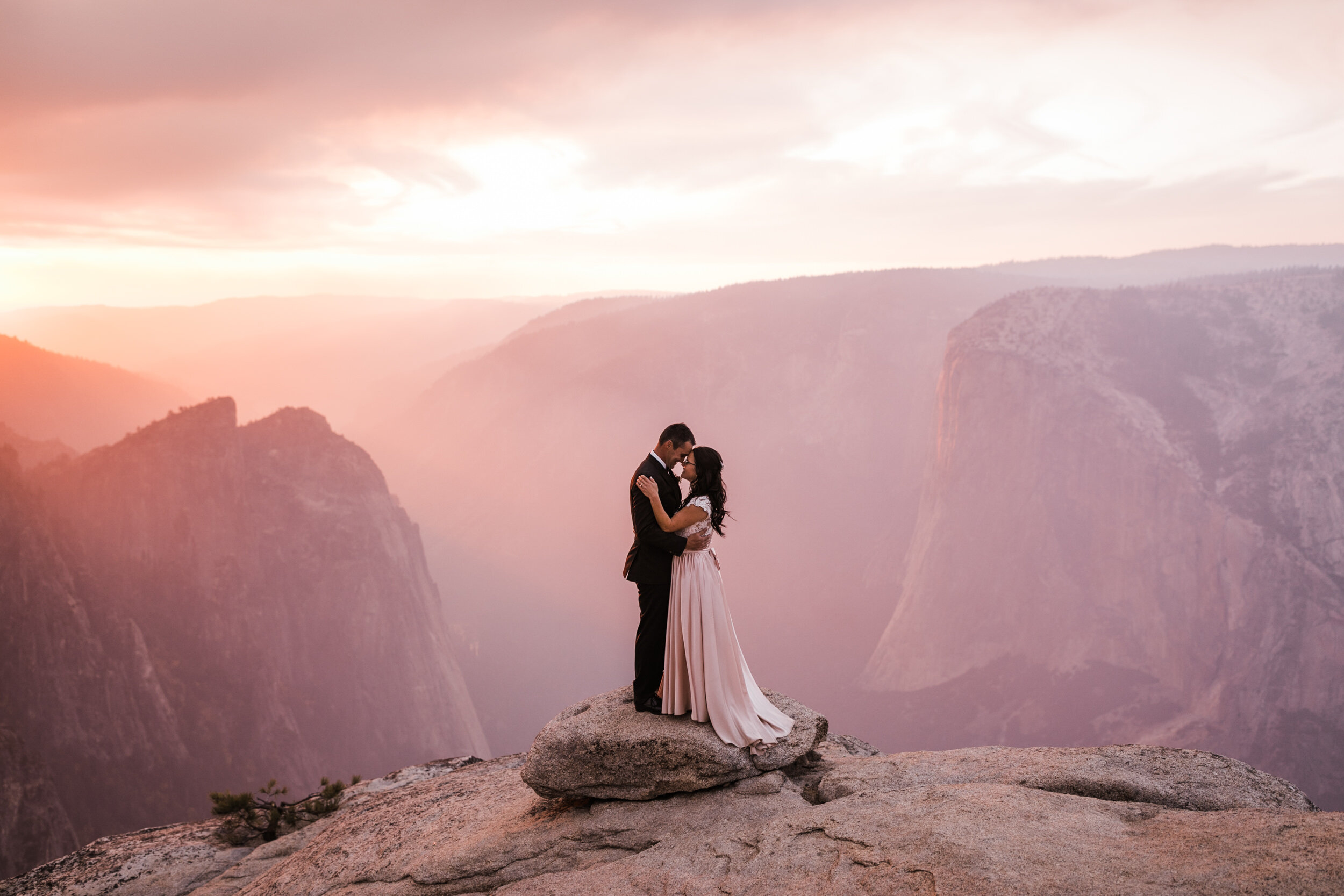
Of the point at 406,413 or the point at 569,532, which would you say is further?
the point at 406,413

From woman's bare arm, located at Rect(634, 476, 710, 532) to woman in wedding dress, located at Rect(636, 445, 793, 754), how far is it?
0.01 m

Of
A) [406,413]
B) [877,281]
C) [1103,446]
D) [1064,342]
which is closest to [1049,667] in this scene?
[1103,446]

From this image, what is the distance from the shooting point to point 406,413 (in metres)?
104

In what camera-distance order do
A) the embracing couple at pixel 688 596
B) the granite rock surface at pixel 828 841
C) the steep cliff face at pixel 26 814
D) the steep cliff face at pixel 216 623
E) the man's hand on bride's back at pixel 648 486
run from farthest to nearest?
the steep cliff face at pixel 216 623 < the steep cliff face at pixel 26 814 < the embracing couple at pixel 688 596 < the man's hand on bride's back at pixel 648 486 < the granite rock surface at pixel 828 841

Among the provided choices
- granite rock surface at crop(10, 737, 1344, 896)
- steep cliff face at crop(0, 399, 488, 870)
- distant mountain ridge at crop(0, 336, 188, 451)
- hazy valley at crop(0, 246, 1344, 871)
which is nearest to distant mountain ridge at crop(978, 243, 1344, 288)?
hazy valley at crop(0, 246, 1344, 871)

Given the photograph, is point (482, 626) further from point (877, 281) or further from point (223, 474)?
point (877, 281)

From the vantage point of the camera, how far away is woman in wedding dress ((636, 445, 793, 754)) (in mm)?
7227

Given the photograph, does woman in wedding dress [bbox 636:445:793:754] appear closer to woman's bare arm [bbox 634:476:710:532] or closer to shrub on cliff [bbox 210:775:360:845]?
woman's bare arm [bbox 634:476:710:532]

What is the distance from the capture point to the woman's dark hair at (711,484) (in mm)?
7113

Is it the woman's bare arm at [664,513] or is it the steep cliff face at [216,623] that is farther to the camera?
the steep cliff face at [216,623]

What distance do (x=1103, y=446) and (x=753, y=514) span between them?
32.7 meters

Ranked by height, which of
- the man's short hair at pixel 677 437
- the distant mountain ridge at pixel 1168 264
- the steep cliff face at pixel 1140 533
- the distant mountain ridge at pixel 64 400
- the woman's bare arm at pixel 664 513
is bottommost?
the steep cliff face at pixel 1140 533

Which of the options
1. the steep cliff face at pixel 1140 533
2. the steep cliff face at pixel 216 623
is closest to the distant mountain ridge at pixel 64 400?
the steep cliff face at pixel 216 623

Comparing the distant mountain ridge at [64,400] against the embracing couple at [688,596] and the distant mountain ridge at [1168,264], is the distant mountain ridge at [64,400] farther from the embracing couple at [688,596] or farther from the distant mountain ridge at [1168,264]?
the distant mountain ridge at [1168,264]
